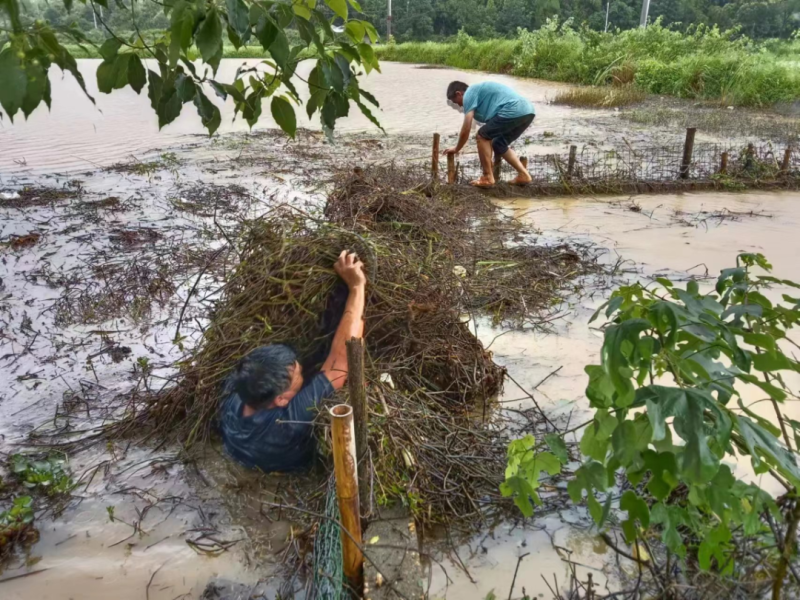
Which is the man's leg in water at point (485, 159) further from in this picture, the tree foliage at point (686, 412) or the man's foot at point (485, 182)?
the tree foliage at point (686, 412)

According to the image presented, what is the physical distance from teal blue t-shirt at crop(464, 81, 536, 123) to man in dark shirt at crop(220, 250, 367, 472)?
5.25m

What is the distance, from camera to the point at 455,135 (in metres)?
13.3

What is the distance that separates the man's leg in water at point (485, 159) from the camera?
782cm

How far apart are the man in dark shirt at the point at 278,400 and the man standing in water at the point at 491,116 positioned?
518 centimetres

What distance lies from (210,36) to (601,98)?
1741 centimetres

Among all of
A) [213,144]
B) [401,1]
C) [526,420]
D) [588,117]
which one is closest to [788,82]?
[588,117]

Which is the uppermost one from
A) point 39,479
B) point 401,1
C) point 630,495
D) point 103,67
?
point 401,1

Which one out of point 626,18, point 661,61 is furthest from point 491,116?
point 626,18

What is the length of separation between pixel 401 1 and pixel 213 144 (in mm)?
37309

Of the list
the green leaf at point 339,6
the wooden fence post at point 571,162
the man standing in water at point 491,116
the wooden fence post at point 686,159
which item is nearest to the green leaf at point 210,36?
the green leaf at point 339,6

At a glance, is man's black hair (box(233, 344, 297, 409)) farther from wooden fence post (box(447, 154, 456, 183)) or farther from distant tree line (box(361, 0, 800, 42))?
distant tree line (box(361, 0, 800, 42))

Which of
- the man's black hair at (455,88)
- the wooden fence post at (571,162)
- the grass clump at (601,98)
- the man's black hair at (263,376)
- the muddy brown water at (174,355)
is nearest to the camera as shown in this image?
the muddy brown water at (174,355)

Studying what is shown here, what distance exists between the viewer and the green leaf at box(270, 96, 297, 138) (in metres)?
1.48

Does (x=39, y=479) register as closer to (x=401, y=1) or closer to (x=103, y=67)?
(x=103, y=67)
